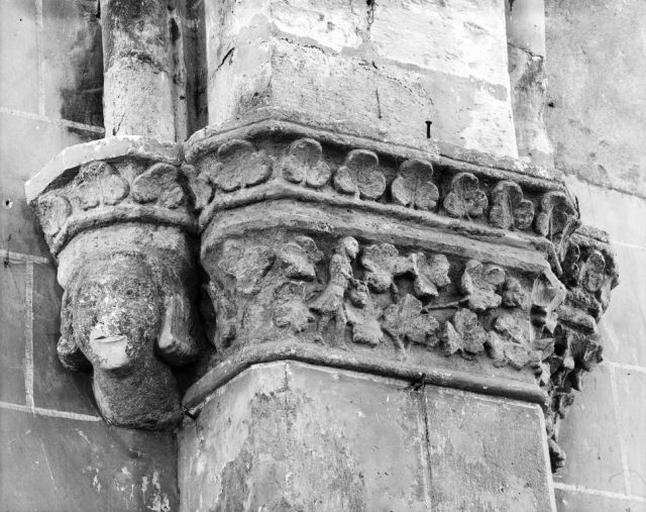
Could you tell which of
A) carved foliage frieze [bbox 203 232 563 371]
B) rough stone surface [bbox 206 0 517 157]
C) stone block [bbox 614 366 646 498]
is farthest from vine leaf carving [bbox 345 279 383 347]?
stone block [bbox 614 366 646 498]

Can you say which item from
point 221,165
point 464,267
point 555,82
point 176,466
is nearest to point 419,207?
point 464,267

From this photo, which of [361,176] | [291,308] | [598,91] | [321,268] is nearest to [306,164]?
[361,176]

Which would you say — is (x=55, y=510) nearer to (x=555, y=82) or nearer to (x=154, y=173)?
(x=154, y=173)

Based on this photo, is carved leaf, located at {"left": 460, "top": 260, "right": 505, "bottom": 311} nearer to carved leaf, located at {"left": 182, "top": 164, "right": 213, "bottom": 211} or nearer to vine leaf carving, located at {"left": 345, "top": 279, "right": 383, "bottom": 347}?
vine leaf carving, located at {"left": 345, "top": 279, "right": 383, "bottom": 347}

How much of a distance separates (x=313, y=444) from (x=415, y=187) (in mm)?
696

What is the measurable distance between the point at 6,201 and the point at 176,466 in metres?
0.76

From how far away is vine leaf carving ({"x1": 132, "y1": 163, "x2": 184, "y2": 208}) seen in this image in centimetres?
475

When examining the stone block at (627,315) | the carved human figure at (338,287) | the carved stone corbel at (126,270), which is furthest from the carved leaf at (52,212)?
the stone block at (627,315)

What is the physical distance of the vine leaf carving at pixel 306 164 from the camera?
4.62 meters

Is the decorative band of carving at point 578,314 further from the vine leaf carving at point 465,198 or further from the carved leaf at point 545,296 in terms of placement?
the vine leaf carving at point 465,198

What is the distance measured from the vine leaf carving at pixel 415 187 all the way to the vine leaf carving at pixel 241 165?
1.01 ft

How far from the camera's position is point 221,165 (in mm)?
4684

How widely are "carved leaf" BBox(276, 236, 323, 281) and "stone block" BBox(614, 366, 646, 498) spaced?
128cm

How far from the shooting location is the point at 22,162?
501 cm
